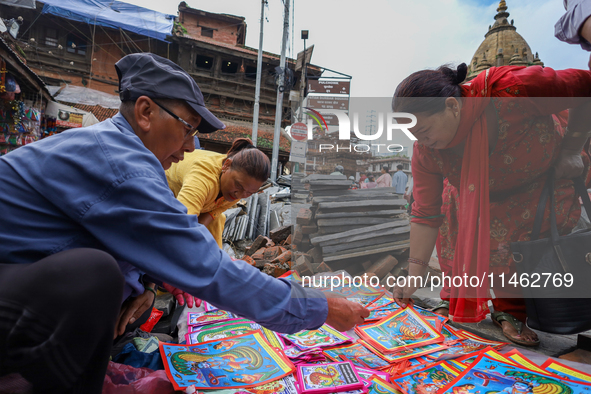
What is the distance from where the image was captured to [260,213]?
5520 mm

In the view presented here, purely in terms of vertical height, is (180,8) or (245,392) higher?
(180,8)

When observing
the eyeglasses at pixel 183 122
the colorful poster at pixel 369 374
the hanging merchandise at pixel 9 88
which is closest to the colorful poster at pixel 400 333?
the colorful poster at pixel 369 374

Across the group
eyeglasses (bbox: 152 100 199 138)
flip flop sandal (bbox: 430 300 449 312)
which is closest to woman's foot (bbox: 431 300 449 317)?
flip flop sandal (bbox: 430 300 449 312)

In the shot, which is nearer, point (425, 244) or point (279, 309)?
point (279, 309)

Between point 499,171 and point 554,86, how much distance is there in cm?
40

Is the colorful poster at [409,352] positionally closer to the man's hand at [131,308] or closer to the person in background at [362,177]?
the person in background at [362,177]

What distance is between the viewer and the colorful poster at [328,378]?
4.09ft

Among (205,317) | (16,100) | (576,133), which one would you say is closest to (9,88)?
(16,100)

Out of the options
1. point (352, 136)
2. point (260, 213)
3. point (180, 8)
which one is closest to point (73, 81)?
point (180, 8)

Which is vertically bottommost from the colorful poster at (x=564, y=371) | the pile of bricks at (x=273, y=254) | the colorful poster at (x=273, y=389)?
the pile of bricks at (x=273, y=254)

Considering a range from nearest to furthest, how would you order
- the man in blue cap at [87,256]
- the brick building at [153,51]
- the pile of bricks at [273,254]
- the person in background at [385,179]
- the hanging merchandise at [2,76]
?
the man in blue cap at [87,256], the person in background at [385,179], the pile of bricks at [273,254], the hanging merchandise at [2,76], the brick building at [153,51]

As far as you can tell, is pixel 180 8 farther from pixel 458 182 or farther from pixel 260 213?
pixel 458 182

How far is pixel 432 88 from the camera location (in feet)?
4.47

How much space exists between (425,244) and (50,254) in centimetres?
156
